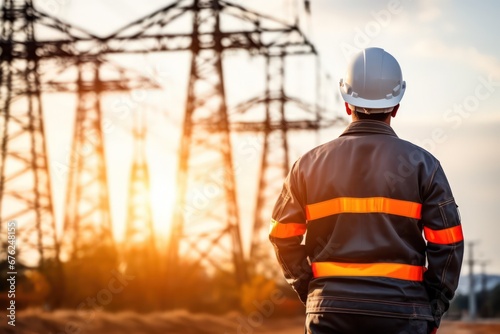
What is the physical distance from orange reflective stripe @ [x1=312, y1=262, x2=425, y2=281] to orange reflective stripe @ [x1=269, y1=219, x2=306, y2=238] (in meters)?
0.28

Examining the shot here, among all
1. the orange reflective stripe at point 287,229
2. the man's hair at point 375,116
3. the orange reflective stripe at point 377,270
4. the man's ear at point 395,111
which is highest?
the man's ear at point 395,111

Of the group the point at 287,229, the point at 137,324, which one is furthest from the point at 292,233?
the point at 137,324

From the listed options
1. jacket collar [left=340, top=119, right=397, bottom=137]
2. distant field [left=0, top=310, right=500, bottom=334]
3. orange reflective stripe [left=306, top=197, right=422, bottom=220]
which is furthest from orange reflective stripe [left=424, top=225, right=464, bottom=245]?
distant field [left=0, top=310, right=500, bottom=334]

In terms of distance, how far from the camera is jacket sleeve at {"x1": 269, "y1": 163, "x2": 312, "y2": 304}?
4430 millimetres

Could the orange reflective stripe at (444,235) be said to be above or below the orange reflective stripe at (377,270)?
above

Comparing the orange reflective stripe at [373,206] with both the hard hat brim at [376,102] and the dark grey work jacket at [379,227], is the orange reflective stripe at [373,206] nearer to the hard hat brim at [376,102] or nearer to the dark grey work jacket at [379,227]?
the dark grey work jacket at [379,227]

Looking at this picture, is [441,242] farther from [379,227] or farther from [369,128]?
[369,128]

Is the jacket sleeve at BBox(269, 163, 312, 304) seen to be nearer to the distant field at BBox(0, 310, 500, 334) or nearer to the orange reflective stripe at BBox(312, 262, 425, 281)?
the orange reflective stripe at BBox(312, 262, 425, 281)

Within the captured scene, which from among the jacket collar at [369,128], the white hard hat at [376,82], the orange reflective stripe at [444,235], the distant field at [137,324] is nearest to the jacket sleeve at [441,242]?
the orange reflective stripe at [444,235]

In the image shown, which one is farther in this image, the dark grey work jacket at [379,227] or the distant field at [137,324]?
the distant field at [137,324]

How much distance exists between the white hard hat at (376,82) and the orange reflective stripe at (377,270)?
29.2 inches

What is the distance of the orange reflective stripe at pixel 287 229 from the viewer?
447 cm

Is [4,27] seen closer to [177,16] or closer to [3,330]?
[177,16]

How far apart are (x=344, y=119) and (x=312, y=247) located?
31763 millimetres
